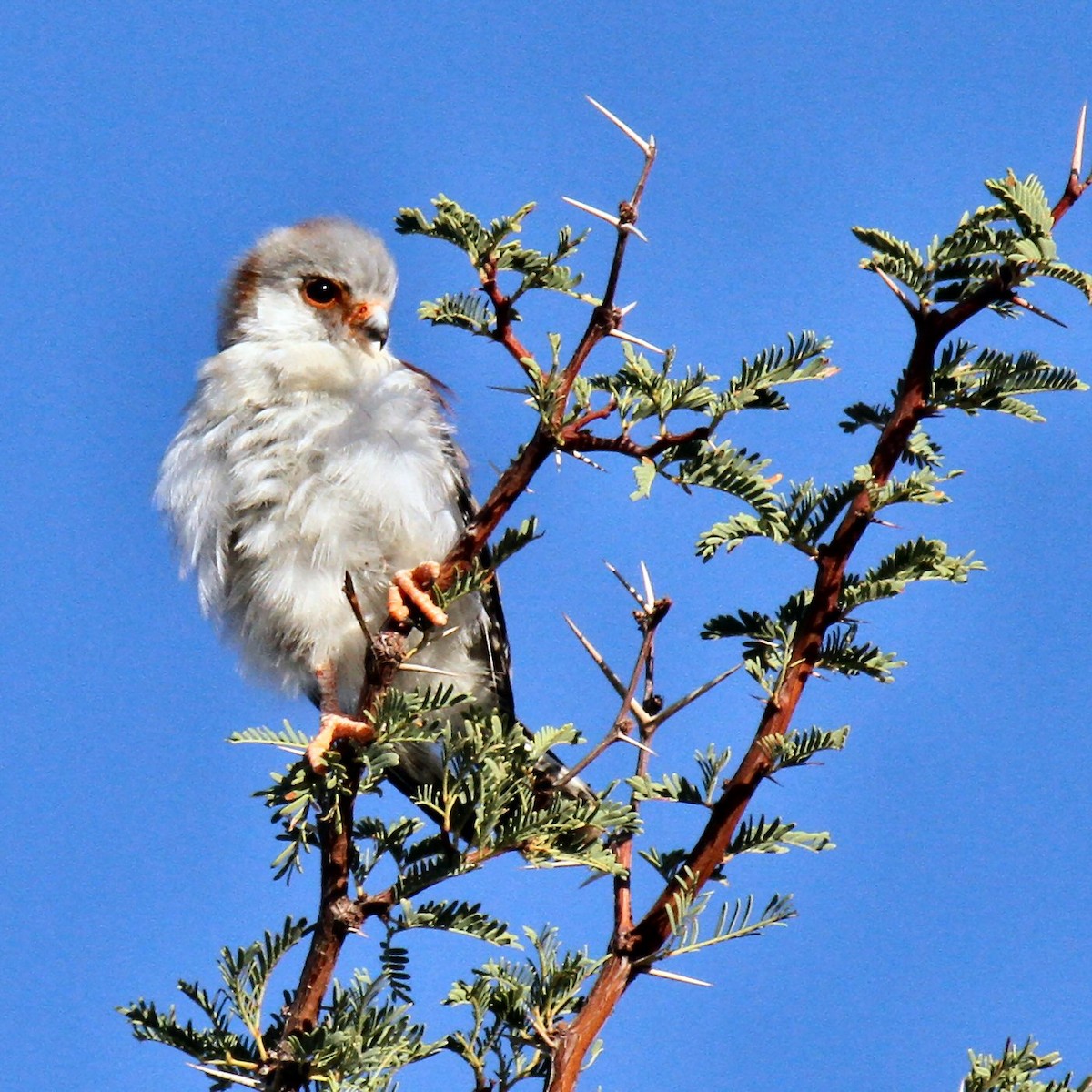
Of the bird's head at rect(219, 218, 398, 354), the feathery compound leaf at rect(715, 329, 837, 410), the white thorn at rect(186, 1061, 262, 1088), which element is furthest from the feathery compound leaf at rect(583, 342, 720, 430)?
the bird's head at rect(219, 218, 398, 354)

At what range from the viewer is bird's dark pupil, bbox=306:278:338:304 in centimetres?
521

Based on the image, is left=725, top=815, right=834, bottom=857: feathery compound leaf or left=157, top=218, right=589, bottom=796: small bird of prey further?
left=157, top=218, right=589, bottom=796: small bird of prey

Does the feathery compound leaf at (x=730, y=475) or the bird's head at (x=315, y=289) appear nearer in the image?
the feathery compound leaf at (x=730, y=475)

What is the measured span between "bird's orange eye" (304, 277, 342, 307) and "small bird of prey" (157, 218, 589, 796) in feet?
0.17

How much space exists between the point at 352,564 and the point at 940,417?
7.88ft

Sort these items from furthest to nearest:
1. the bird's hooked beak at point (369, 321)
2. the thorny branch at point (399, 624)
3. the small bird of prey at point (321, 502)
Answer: the bird's hooked beak at point (369, 321) < the small bird of prey at point (321, 502) < the thorny branch at point (399, 624)

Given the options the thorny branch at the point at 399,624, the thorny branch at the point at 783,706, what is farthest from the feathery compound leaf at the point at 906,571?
the thorny branch at the point at 399,624

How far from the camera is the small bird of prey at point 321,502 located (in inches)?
169

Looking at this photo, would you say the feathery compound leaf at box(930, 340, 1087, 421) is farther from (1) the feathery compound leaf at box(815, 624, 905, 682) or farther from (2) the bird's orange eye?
(2) the bird's orange eye

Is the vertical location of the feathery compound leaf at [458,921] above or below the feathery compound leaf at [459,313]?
below

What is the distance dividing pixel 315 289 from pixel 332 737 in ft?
8.51

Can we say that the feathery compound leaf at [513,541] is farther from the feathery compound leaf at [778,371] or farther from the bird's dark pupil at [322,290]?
the bird's dark pupil at [322,290]

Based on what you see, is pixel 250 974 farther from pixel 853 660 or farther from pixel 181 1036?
pixel 853 660

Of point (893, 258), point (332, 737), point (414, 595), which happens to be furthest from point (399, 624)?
point (893, 258)
